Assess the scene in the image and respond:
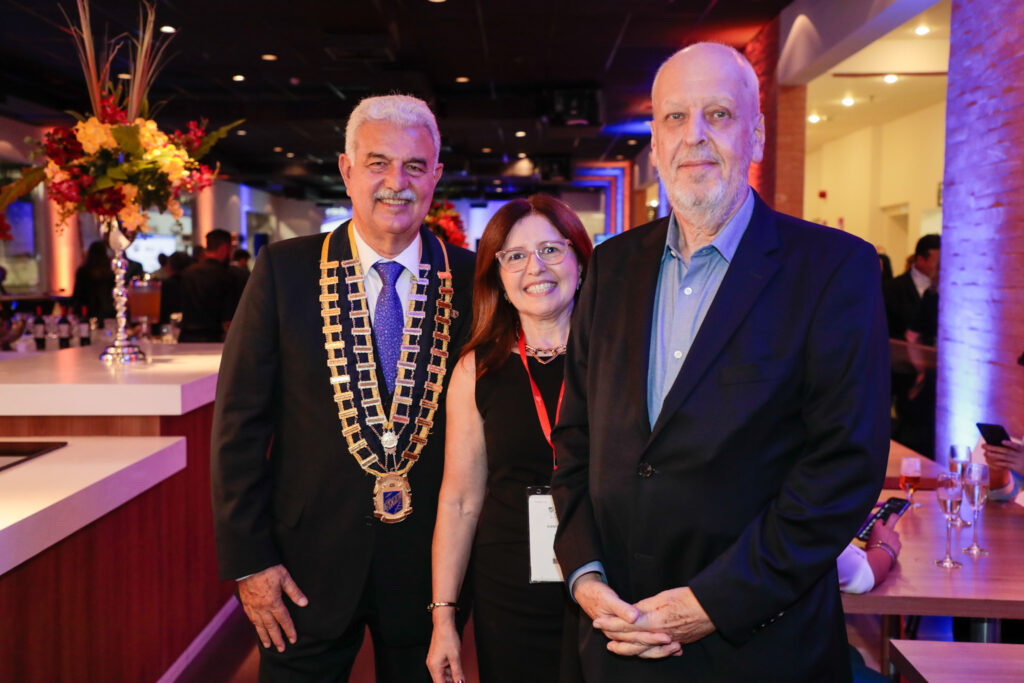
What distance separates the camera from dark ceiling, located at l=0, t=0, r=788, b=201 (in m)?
7.16

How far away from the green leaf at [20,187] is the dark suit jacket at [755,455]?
7.57ft

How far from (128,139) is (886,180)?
34.0 ft

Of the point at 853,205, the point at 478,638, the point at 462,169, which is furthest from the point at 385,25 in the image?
the point at 462,169

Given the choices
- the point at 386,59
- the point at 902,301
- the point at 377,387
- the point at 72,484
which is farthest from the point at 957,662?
the point at 386,59

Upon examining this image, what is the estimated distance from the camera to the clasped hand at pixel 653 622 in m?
1.28

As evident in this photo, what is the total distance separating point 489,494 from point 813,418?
2.78 ft

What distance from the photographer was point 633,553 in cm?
136

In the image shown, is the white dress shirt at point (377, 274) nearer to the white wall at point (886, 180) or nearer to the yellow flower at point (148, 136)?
the yellow flower at point (148, 136)

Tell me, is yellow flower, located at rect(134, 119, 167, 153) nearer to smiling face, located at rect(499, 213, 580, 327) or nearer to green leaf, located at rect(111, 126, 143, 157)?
green leaf, located at rect(111, 126, 143, 157)

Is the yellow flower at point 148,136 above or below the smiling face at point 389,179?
above

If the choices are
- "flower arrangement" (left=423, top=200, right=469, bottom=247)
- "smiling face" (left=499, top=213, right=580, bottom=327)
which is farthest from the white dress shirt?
"flower arrangement" (left=423, top=200, right=469, bottom=247)

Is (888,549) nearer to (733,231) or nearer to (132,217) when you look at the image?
(733,231)

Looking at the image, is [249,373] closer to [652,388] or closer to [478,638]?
[478,638]

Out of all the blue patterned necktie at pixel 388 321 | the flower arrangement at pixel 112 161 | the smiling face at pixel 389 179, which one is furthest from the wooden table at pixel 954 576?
the flower arrangement at pixel 112 161
